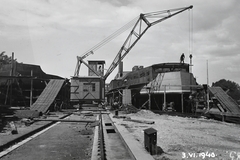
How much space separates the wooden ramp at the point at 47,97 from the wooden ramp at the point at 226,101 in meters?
14.7

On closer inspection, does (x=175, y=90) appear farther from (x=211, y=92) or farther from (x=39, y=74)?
(x=39, y=74)

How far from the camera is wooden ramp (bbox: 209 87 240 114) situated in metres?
18.8

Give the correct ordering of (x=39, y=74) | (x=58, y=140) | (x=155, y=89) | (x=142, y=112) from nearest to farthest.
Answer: (x=58, y=140), (x=142, y=112), (x=155, y=89), (x=39, y=74)

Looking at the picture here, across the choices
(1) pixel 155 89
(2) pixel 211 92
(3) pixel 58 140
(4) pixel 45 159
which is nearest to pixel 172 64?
(1) pixel 155 89

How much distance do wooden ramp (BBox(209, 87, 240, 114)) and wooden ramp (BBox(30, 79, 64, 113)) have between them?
48.3ft

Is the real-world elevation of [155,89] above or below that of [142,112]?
above

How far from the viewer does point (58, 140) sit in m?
8.77

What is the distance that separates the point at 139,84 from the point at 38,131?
21031 mm
